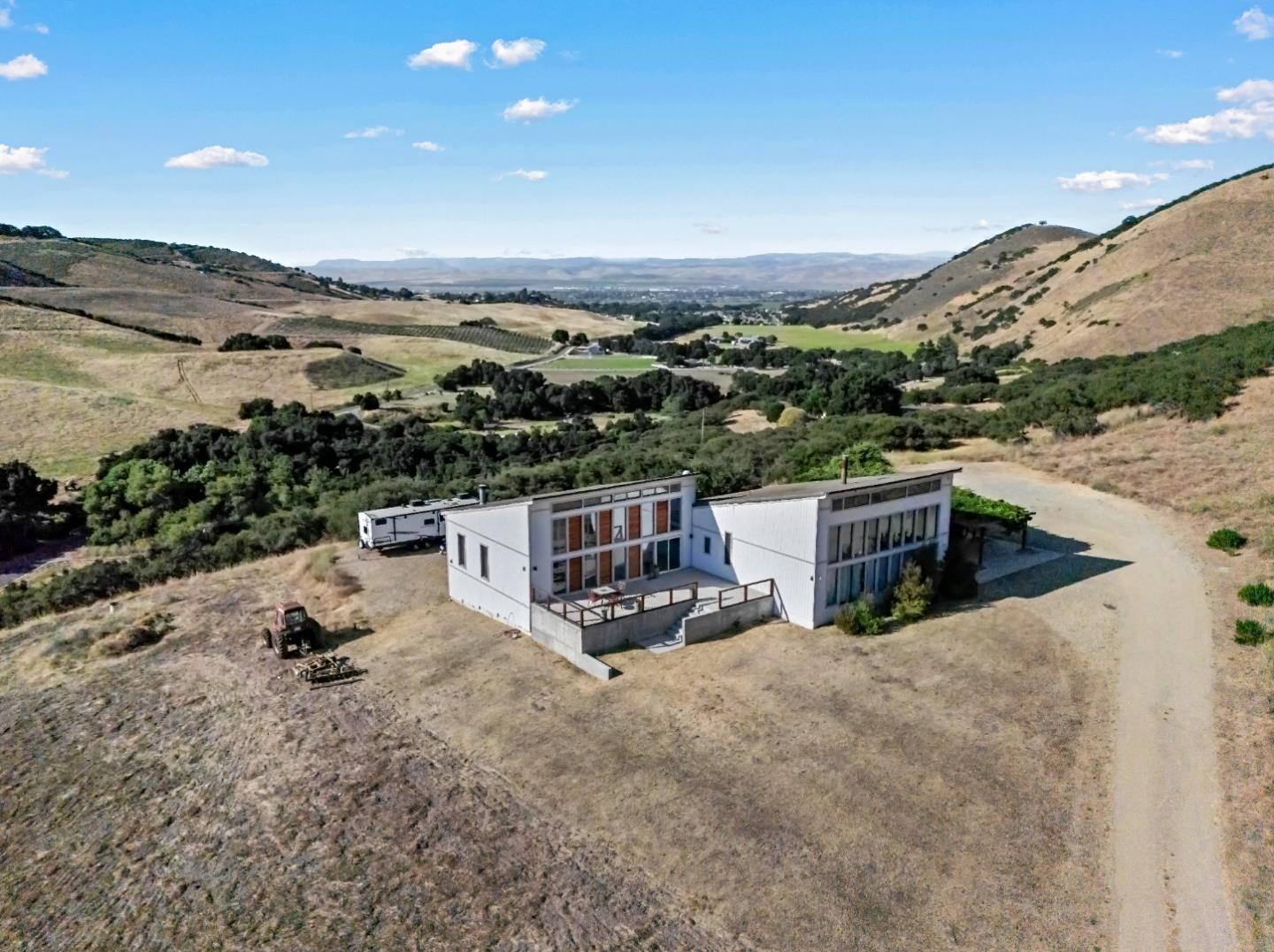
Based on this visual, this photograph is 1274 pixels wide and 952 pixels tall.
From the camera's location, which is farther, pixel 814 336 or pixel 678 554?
pixel 814 336

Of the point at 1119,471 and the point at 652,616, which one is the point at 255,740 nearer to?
the point at 652,616

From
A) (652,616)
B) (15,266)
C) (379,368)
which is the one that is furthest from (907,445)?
(15,266)

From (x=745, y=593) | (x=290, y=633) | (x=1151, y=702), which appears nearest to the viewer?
(x=1151, y=702)

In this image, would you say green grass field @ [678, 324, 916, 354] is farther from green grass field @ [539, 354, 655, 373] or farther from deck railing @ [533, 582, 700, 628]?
deck railing @ [533, 582, 700, 628]

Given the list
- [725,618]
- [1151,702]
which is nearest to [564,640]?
[725,618]

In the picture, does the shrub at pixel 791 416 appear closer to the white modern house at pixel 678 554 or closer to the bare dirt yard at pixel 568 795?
the white modern house at pixel 678 554

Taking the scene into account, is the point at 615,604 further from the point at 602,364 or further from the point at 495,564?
the point at 602,364

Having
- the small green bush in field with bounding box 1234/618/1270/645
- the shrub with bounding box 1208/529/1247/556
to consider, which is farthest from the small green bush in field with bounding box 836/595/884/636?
the shrub with bounding box 1208/529/1247/556
